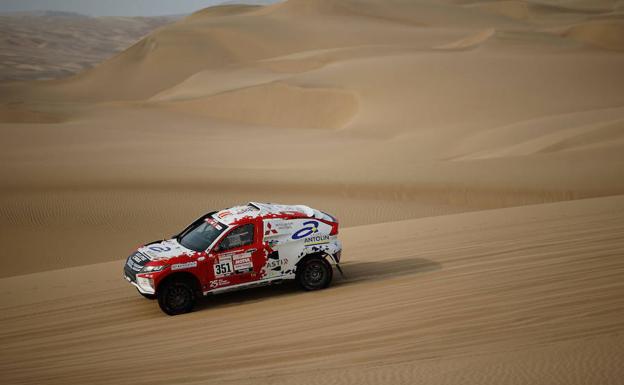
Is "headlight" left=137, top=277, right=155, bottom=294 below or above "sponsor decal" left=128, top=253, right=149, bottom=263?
below

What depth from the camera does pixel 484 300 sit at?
30.5 ft

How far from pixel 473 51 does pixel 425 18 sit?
4426 cm

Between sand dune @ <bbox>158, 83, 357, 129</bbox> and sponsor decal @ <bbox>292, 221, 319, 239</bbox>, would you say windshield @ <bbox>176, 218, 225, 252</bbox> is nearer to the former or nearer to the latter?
→ sponsor decal @ <bbox>292, 221, 319, 239</bbox>

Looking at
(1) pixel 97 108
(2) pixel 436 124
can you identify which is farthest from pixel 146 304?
(1) pixel 97 108

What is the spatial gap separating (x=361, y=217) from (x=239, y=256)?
28.7ft

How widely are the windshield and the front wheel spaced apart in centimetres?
138

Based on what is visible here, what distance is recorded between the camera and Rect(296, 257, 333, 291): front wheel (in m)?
10.8

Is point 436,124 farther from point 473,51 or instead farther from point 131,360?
point 131,360

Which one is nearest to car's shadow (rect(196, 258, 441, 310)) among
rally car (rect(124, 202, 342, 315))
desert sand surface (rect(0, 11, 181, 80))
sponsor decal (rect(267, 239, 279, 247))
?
rally car (rect(124, 202, 342, 315))

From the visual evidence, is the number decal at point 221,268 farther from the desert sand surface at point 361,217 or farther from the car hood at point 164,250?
the desert sand surface at point 361,217

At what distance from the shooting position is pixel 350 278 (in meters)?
11.5

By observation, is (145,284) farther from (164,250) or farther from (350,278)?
(350,278)

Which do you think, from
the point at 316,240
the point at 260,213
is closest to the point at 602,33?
the point at 316,240

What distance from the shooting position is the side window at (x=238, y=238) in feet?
34.2
